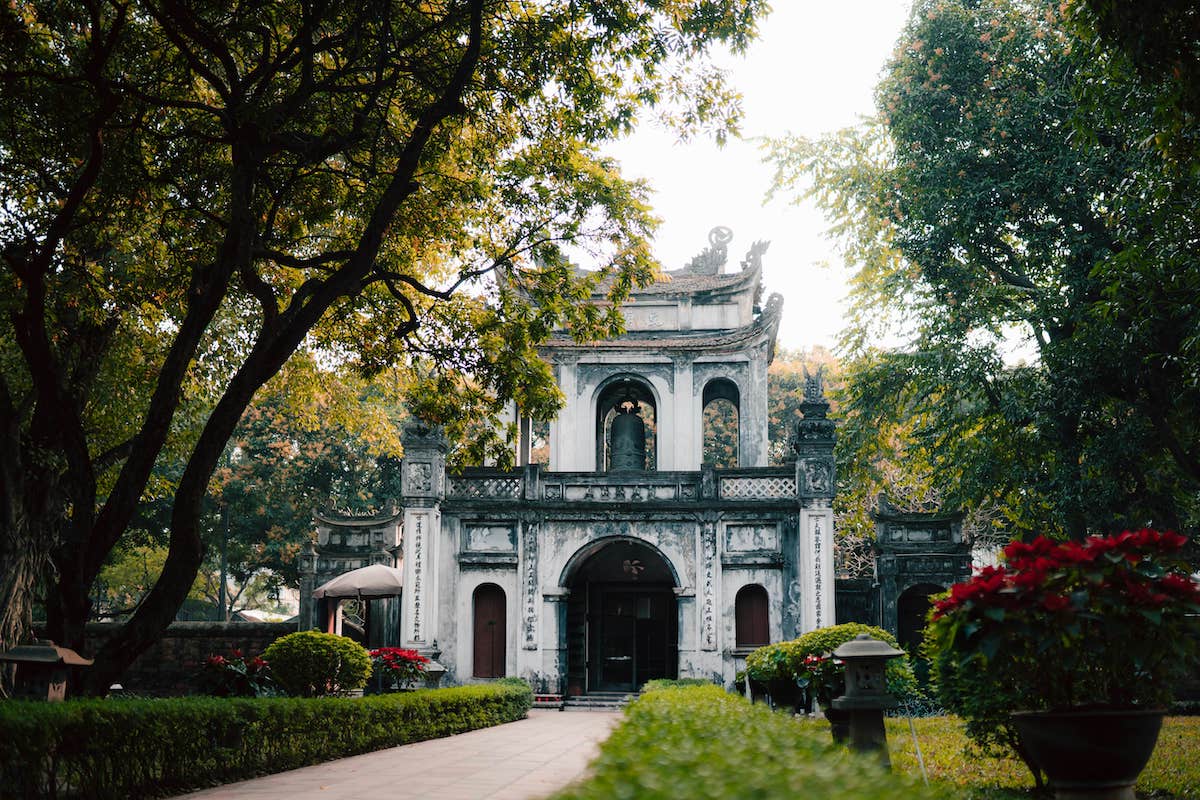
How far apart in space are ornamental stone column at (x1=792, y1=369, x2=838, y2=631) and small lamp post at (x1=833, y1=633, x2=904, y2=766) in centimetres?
1306

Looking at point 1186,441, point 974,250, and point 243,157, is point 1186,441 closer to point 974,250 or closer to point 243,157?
point 974,250

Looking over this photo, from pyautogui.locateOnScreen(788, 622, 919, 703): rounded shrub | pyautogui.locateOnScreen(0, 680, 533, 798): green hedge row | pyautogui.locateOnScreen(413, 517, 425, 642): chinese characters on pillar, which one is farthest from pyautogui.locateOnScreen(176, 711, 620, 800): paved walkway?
pyautogui.locateOnScreen(413, 517, 425, 642): chinese characters on pillar

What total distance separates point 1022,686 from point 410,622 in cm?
1634

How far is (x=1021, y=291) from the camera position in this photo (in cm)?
A: 2125

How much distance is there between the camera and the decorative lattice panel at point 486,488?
22.6 metres

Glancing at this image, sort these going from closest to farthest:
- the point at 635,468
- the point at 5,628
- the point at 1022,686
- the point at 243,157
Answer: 1. the point at 1022,686
2. the point at 243,157
3. the point at 5,628
4. the point at 635,468

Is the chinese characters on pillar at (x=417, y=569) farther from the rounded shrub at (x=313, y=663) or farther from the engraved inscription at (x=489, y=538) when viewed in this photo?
the rounded shrub at (x=313, y=663)

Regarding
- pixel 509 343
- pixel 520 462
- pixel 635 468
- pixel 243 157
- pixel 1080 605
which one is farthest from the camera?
pixel 520 462

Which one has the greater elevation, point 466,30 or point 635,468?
point 466,30

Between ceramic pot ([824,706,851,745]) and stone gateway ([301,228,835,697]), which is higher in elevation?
stone gateway ([301,228,835,697])

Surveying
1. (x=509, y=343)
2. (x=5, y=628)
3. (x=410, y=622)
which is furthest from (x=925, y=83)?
(x=5, y=628)

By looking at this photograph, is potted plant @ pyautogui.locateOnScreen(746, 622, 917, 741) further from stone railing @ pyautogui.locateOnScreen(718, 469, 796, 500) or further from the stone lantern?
the stone lantern

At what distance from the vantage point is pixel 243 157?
397 inches

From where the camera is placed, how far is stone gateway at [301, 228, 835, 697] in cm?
2162
